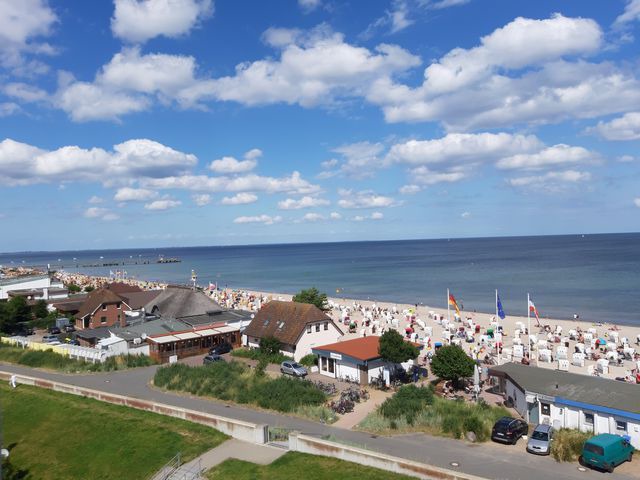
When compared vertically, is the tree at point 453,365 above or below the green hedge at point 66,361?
above

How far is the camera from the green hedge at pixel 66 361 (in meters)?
33.0

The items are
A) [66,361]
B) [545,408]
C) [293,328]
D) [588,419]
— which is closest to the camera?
[588,419]

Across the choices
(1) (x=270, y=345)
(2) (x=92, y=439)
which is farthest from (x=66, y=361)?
(2) (x=92, y=439)

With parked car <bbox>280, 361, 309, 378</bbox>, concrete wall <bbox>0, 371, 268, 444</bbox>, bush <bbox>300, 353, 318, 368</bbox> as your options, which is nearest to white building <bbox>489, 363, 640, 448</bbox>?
parked car <bbox>280, 361, 309, 378</bbox>

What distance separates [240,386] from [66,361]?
50.6ft

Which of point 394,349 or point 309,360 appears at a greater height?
point 394,349

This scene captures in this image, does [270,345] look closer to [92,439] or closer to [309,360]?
[309,360]

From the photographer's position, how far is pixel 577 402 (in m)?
20.8

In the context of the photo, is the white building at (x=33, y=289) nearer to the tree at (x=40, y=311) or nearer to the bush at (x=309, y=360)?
the tree at (x=40, y=311)

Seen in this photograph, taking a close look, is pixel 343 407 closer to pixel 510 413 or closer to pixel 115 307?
pixel 510 413

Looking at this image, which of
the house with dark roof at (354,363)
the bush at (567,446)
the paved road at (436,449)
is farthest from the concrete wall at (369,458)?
the house with dark roof at (354,363)

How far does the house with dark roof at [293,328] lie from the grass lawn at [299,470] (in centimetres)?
1639

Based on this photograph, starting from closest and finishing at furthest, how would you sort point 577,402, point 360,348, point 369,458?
1. point 369,458
2. point 577,402
3. point 360,348

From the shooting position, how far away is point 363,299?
3174 inches
